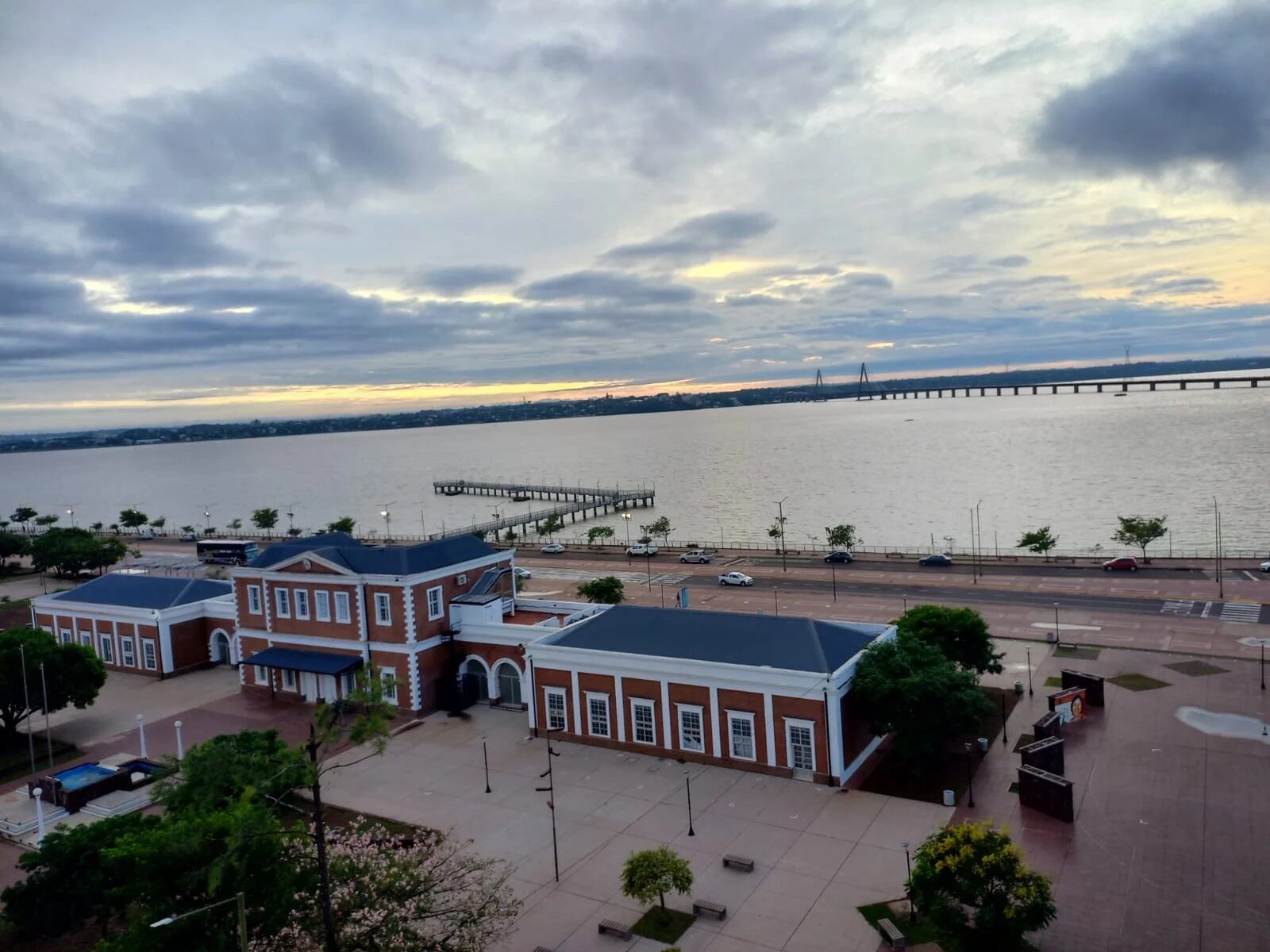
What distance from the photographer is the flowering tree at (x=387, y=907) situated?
19641 millimetres

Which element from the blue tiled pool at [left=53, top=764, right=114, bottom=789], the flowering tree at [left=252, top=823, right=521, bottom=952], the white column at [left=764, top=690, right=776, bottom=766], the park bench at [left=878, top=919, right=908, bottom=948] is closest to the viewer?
the flowering tree at [left=252, top=823, right=521, bottom=952]

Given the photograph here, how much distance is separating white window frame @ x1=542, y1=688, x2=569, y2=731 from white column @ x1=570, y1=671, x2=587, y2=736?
43 cm

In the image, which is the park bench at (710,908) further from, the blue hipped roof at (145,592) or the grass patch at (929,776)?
the blue hipped roof at (145,592)

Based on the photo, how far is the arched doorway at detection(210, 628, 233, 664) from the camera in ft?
191

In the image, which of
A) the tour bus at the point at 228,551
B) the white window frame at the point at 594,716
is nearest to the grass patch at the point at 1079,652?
the white window frame at the point at 594,716

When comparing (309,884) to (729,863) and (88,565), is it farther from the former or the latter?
(88,565)

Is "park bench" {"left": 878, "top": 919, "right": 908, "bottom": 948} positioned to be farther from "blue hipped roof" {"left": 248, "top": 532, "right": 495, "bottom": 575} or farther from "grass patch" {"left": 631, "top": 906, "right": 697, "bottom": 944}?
"blue hipped roof" {"left": 248, "top": 532, "right": 495, "bottom": 575}

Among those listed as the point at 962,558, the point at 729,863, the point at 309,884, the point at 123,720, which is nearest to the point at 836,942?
the point at 729,863

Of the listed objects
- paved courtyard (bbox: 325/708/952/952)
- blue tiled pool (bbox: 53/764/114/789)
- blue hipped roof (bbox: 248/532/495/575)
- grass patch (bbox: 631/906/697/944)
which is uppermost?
blue hipped roof (bbox: 248/532/495/575)

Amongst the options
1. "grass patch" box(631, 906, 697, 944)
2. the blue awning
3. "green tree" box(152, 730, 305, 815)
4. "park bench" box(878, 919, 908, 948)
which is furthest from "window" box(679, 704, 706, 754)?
the blue awning

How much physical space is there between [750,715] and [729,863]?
28.4ft

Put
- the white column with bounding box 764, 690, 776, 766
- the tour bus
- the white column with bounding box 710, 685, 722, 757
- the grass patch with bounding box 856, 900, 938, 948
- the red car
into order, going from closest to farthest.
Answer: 1. the grass patch with bounding box 856, 900, 938, 948
2. the white column with bounding box 764, 690, 776, 766
3. the white column with bounding box 710, 685, 722, 757
4. the red car
5. the tour bus

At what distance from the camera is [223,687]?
53.2 m

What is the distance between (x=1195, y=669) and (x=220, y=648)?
58.5m
